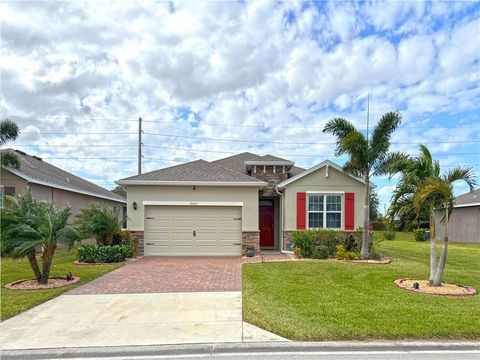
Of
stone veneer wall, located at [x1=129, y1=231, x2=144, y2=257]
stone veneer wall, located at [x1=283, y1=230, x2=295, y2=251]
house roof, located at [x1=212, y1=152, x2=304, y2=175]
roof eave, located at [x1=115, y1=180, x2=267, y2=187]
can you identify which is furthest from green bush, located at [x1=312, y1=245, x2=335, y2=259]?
stone veneer wall, located at [x1=129, y1=231, x2=144, y2=257]

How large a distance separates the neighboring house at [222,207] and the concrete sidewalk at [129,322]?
7692mm

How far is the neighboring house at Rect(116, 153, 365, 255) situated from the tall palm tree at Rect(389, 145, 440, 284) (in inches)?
247

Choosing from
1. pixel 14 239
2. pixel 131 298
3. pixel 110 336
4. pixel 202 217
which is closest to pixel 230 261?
pixel 202 217

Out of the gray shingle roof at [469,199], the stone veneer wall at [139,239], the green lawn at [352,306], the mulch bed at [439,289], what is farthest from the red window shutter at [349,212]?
the gray shingle roof at [469,199]

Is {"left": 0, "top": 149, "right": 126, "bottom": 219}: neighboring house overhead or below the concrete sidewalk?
overhead

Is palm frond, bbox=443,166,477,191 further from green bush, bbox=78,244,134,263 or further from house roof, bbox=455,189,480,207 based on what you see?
house roof, bbox=455,189,480,207

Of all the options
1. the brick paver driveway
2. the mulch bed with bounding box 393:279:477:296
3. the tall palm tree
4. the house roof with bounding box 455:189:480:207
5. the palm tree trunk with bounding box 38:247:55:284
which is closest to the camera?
the mulch bed with bounding box 393:279:477:296

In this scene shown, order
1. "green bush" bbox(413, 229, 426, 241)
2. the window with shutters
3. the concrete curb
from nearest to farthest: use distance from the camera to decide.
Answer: the concrete curb → the window with shutters → "green bush" bbox(413, 229, 426, 241)

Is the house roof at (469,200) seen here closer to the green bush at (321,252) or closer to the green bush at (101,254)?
the green bush at (321,252)

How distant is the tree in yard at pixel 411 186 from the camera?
378 inches

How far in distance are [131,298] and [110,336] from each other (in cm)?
251

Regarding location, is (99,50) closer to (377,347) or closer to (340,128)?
(340,128)

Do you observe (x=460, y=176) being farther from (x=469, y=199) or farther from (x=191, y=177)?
(x=469, y=199)

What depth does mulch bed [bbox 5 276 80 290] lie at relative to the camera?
9.58 metres
